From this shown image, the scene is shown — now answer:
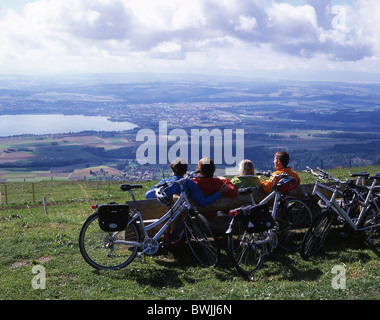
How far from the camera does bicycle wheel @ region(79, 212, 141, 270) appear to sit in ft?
22.3

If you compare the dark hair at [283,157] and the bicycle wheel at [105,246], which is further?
the dark hair at [283,157]

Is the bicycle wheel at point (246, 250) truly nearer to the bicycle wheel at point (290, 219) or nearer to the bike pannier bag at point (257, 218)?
the bike pannier bag at point (257, 218)

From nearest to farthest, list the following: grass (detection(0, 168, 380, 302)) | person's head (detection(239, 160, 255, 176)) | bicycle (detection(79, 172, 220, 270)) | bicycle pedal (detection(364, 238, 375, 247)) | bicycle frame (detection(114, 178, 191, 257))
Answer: grass (detection(0, 168, 380, 302)) → bicycle (detection(79, 172, 220, 270)) → bicycle frame (detection(114, 178, 191, 257)) → bicycle pedal (detection(364, 238, 375, 247)) → person's head (detection(239, 160, 255, 176))

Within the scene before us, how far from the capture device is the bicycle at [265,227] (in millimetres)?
6668

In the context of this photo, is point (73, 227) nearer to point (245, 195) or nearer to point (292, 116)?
point (245, 195)

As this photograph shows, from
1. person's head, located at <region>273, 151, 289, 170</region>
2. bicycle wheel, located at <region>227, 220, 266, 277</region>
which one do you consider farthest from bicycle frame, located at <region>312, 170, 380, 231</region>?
bicycle wheel, located at <region>227, 220, 266, 277</region>

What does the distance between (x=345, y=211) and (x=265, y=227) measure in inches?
87.0

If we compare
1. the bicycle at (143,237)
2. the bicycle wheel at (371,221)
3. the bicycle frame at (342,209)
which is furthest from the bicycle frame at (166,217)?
the bicycle wheel at (371,221)

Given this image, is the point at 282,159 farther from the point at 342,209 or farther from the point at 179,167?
the point at 179,167

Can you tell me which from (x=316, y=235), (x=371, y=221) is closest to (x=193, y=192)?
(x=316, y=235)

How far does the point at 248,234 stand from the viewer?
22.6ft

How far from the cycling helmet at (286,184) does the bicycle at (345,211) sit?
1.25ft

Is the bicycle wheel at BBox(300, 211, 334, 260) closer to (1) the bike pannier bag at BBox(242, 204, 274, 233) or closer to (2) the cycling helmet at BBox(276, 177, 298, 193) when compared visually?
(2) the cycling helmet at BBox(276, 177, 298, 193)
